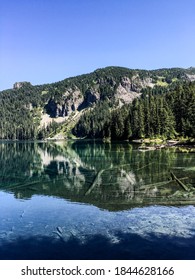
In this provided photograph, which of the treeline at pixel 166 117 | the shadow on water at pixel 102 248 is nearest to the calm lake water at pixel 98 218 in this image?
the shadow on water at pixel 102 248

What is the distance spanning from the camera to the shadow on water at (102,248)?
17438 mm

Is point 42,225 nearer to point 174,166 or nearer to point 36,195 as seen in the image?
point 36,195

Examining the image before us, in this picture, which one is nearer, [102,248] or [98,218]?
[102,248]

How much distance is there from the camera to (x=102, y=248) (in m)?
18.6

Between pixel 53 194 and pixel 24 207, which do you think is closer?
pixel 24 207

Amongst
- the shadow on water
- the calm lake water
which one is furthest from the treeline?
the shadow on water

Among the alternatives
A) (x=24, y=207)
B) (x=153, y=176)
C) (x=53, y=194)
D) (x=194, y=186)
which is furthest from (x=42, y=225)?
(x=153, y=176)

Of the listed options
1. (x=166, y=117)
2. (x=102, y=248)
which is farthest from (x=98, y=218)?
(x=166, y=117)

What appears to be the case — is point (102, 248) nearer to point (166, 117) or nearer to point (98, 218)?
point (98, 218)

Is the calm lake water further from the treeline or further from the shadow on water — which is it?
the treeline

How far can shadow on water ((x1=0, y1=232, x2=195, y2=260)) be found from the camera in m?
17.4
